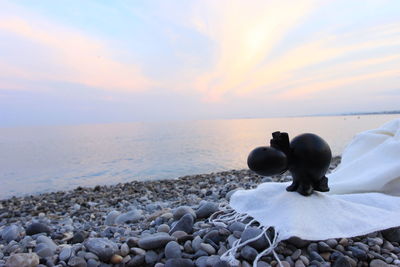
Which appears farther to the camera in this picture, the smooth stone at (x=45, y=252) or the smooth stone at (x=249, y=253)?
the smooth stone at (x=45, y=252)

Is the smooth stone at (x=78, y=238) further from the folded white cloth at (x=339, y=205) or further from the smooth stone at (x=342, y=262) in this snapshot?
the smooth stone at (x=342, y=262)

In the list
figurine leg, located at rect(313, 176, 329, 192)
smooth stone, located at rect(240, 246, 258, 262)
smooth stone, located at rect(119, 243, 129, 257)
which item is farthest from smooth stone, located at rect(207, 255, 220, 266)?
figurine leg, located at rect(313, 176, 329, 192)

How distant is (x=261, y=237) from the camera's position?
1782mm

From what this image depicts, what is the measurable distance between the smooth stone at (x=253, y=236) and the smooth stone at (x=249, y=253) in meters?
0.06

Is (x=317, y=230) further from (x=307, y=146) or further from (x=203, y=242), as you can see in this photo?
(x=203, y=242)

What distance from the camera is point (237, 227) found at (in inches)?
79.8

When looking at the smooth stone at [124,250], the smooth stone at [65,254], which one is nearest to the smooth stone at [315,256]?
the smooth stone at [124,250]

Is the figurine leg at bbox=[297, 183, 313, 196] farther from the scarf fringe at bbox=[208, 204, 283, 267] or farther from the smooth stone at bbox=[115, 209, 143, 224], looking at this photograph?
the smooth stone at bbox=[115, 209, 143, 224]

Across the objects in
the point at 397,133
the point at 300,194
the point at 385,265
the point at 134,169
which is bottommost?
the point at 134,169

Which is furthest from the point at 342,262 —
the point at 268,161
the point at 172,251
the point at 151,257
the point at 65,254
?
the point at 65,254

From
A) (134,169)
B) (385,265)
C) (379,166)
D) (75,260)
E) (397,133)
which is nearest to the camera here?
(385,265)

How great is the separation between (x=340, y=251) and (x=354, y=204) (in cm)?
53

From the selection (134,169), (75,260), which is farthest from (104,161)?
(75,260)

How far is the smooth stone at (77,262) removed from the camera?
1670 millimetres
